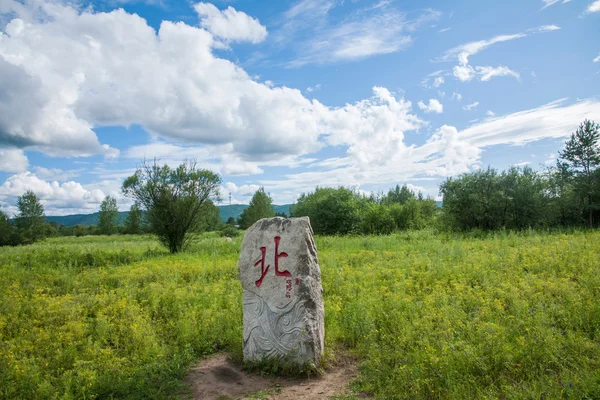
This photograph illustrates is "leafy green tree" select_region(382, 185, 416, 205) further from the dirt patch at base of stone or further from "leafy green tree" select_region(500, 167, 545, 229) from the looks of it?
the dirt patch at base of stone

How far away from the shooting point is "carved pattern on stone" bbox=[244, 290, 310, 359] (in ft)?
20.9

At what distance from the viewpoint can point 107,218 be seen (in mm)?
64812

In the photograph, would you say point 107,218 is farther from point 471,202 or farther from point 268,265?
point 268,265

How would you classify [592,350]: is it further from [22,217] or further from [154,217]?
[22,217]

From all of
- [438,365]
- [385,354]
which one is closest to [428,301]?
[385,354]

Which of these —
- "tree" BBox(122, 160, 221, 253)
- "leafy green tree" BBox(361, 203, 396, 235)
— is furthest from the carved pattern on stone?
"leafy green tree" BBox(361, 203, 396, 235)

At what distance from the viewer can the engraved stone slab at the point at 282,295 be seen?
6.37 metres

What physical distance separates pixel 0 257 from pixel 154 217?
275 inches

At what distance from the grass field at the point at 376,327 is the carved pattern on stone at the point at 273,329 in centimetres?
100

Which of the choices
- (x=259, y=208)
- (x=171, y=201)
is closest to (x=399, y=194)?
(x=259, y=208)

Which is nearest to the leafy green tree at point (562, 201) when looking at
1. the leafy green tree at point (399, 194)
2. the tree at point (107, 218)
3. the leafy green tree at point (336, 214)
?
the leafy green tree at point (336, 214)

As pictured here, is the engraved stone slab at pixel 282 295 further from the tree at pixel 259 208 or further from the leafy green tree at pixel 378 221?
the tree at pixel 259 208

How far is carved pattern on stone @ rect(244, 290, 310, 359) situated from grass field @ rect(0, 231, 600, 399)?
100cm

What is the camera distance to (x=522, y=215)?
83.3ft
